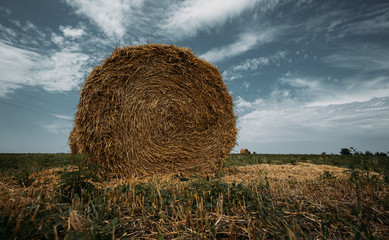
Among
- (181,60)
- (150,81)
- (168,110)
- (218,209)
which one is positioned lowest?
(218,209)

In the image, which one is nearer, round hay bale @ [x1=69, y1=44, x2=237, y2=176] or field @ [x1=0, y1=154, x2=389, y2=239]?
field @ [x1=0, y1=154, x2=389, y2=239]

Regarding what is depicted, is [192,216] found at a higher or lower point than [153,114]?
lower

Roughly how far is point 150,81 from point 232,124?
89.1 inches

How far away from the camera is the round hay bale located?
4168 millimetres

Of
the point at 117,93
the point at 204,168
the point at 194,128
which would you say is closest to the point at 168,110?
the point at 194,128

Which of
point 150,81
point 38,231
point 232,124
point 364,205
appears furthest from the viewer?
point 232,124

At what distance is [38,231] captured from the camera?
118 cm

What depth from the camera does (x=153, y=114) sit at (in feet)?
14.6

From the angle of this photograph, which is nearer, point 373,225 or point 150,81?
point 373,225

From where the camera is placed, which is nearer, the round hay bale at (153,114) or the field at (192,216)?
the field at (192,216)

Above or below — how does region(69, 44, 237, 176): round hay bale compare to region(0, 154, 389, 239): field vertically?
above

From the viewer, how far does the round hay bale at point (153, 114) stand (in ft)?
13.7

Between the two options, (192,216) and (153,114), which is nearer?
(192,216)

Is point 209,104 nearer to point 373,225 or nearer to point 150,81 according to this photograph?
point 150,81
